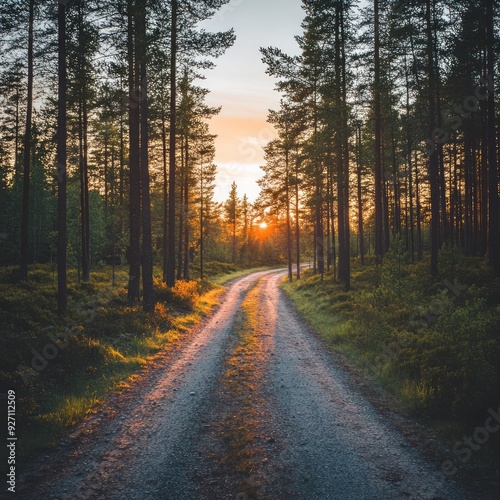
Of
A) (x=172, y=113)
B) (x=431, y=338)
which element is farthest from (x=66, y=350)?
(x=172, y=113)

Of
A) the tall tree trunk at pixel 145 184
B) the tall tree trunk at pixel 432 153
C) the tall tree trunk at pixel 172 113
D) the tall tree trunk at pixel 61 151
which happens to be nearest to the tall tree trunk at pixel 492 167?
the tall tree trunk at pixel 432 153

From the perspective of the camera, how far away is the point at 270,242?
76812 millimetres

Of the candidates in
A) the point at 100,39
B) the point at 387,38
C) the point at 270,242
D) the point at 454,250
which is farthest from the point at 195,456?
the point at 270,242

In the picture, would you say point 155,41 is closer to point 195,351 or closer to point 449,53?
point 195,351

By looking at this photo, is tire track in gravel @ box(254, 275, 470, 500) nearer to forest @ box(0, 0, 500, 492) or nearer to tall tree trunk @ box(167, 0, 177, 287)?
forest @ box(0, 0, 500, 492)

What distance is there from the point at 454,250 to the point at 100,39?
19397mm

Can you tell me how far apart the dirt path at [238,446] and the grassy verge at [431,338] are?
1.13m

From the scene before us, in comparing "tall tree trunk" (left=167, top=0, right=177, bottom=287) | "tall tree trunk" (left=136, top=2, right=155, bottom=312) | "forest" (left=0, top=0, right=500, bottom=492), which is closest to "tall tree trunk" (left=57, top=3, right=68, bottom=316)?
"forest" (left=0, top=0, right=500, bottom=492)

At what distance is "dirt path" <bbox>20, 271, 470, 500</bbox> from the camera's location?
4.29 meters

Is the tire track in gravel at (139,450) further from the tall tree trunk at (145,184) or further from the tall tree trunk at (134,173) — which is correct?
the tall tree trunk at (134,173)

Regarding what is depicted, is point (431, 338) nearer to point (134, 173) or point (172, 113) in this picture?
point (134, 173)

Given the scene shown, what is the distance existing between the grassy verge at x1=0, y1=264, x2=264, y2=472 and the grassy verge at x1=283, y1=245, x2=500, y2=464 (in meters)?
6.66

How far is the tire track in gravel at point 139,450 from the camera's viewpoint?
4.30 metres

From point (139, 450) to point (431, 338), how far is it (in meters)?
7.69
